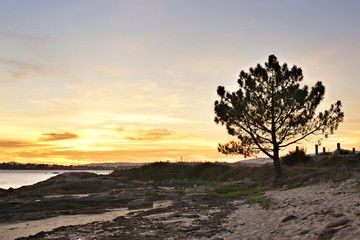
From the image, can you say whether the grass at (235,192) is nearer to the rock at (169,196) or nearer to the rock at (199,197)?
the rock at (199,197)

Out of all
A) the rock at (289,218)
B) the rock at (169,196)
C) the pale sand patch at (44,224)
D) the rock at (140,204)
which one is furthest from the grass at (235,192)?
the rock at (289,218)

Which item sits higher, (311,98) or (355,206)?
(311,98)

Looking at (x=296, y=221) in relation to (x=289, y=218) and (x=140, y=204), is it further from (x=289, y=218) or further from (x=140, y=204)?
(x=140, y=204)

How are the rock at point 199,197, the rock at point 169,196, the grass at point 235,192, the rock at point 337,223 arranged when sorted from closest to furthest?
the rock at point 337,223, the rock at point 199,197, the grass at point 235,192, the rock at point 169,196

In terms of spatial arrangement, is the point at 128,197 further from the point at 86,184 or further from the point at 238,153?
the point at 86,184

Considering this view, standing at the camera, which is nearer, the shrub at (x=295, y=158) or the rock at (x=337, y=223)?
the rock at (x=337, y=223)

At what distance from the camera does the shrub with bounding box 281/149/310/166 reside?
44719mm

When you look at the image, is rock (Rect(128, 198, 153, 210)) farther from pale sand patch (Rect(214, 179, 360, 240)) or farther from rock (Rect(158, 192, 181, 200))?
pale sand patch (Rect(214, 179, 360, 240))

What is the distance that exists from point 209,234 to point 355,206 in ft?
19.1

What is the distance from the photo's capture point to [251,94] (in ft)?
106

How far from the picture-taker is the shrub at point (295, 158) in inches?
1761

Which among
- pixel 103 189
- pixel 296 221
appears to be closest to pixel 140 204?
pixel 296 221

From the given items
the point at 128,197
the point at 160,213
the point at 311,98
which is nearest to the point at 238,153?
the point at 311,98

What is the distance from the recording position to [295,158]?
149 feet
